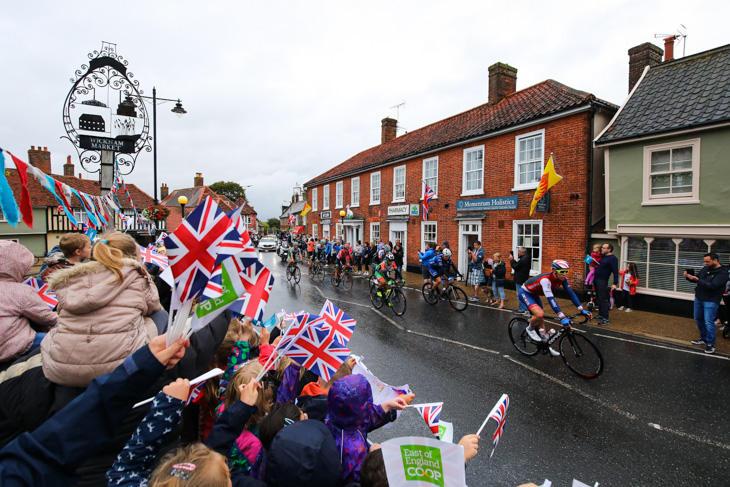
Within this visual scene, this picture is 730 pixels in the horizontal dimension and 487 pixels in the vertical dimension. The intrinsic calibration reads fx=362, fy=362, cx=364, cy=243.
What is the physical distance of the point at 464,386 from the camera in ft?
17.3

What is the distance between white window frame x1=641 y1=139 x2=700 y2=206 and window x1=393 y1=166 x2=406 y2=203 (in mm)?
11279

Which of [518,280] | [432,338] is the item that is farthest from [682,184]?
[432,338]

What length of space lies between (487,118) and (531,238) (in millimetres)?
6255

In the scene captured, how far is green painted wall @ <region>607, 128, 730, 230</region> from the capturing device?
8938 mm

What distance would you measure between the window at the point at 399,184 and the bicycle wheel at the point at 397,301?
10549 mm

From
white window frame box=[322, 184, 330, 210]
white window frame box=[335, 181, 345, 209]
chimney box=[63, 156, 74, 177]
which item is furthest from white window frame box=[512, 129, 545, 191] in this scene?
chimney box=[63, 156, 74, 177]

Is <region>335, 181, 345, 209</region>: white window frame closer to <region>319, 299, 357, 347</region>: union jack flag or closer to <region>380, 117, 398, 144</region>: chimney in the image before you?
A: <region>380, 117, 398, 144</region>: chimney

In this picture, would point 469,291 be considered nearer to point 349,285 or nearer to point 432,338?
point 349,285

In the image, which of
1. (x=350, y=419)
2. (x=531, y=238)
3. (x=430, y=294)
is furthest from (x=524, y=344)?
(x=531, y=238)

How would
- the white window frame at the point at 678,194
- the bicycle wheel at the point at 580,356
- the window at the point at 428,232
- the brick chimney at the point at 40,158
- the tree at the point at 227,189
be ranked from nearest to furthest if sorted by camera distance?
1. the bicycle wheel at the point at 580,356
2. the white window frame at the point at 678,194
3. the window at the point at 428,232
4. the brick chimney at the point at 40,158
5. the tree at the point at 227,189

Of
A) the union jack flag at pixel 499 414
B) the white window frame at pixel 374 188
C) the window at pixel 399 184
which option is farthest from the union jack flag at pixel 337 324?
the white window frame at pixel 374 188

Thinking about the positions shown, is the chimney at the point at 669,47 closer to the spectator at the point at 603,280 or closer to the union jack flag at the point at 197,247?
the spectator at the point at 603,280

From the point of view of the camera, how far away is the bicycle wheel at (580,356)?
5.57 m

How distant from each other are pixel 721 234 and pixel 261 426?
1143 cm
